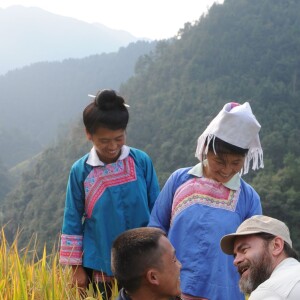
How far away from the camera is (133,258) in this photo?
1704 millimetres

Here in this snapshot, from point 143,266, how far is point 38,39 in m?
189

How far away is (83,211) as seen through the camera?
95.0 inches

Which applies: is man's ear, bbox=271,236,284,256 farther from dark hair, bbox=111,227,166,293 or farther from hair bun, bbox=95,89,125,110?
hair bun, bbox=95,89,125,110

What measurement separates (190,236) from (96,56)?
296 feet

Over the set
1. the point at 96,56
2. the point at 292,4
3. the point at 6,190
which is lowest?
the point at 6,190

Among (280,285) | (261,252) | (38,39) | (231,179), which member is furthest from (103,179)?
(38,39)

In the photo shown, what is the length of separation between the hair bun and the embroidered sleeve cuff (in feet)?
1.97

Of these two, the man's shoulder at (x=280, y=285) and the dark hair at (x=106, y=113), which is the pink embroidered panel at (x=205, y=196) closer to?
the dark hair at (x=106, y=113)

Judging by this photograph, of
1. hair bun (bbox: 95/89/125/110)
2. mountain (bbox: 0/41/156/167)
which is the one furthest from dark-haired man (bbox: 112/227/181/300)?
mountain (bbox: 0/41/156/167)

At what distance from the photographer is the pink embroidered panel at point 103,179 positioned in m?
2.37

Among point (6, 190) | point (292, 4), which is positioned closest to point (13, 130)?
point (6, 190)

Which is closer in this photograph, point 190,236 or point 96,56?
point 190,236

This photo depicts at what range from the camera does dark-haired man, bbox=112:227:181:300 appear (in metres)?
1.70

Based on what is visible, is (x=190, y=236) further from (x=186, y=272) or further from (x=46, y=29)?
(x=46, y=29)
